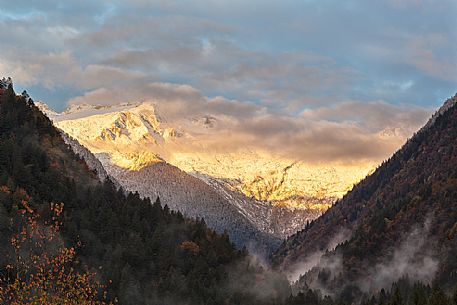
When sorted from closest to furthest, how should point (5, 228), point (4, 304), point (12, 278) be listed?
point (4, 304), point (12, 278), point (5, 228)

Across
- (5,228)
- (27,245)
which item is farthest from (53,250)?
(5,228)

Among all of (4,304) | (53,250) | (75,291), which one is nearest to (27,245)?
(53,250)

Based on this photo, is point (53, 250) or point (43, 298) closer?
point (43, 298)

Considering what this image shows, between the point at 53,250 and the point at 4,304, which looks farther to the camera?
the point at 53,250

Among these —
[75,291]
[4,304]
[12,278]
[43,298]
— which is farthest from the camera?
[12,278]

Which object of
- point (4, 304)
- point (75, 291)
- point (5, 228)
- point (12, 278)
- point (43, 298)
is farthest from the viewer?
point (5, 228)

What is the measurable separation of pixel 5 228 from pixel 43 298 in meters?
113

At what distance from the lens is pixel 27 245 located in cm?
18675

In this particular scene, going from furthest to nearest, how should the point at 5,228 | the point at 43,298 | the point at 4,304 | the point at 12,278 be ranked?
the point at 5,228 < the point at 12,278 < the point at 4,304 < the point at 43,298

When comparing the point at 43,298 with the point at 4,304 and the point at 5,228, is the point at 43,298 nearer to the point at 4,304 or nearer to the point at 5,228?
the point at 4,304

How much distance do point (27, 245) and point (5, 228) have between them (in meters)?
14.6

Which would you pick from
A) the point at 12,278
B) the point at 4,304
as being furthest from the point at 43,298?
the point at 12,278

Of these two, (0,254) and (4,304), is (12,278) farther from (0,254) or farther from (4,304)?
(4,304)

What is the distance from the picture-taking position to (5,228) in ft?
652
